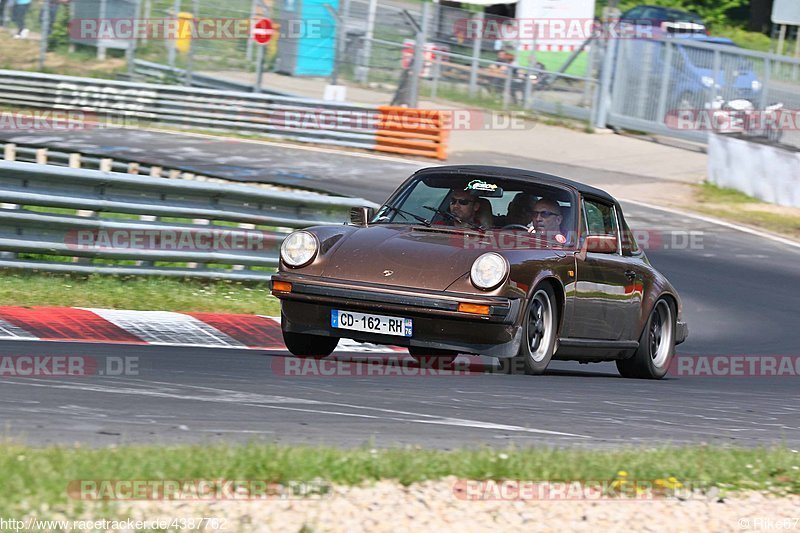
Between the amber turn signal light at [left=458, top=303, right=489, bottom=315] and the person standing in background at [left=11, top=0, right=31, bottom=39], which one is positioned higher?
the person standing in background at [left=11, top=0, right=31, bottom=39]

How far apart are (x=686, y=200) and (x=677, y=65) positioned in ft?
21.0

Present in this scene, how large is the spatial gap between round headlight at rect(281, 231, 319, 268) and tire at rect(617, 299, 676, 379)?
277 cm

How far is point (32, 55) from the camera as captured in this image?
28.8 metres

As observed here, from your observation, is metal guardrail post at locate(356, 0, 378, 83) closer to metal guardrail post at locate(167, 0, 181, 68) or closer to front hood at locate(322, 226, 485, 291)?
metal guardrail post at locate(167, 0, 181, 68)

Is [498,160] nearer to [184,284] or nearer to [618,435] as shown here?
[184,284]

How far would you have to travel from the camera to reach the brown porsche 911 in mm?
7457

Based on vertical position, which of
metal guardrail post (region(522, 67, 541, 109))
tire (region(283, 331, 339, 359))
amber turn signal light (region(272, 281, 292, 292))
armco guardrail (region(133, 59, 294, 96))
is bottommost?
tire (region(283, 331, 339, 359))

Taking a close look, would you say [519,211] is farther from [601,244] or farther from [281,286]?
[281,286]

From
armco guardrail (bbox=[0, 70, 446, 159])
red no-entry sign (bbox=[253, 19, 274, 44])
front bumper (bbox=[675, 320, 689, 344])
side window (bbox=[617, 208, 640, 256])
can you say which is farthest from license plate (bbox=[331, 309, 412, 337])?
red no-entry sign (bbox=[253, 19, 274, 44])

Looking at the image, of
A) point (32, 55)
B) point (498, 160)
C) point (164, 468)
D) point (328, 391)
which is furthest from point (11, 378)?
point (32, 55)

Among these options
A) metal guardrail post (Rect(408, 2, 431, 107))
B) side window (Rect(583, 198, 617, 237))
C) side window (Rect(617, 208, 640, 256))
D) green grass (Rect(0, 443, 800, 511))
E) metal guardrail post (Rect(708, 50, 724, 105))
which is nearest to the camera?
green grass (Rect(0, 443, 800, 511))

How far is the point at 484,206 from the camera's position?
8422 millimetres

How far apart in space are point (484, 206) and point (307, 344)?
57.8 inches

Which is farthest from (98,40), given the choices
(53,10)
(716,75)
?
(716,75)
